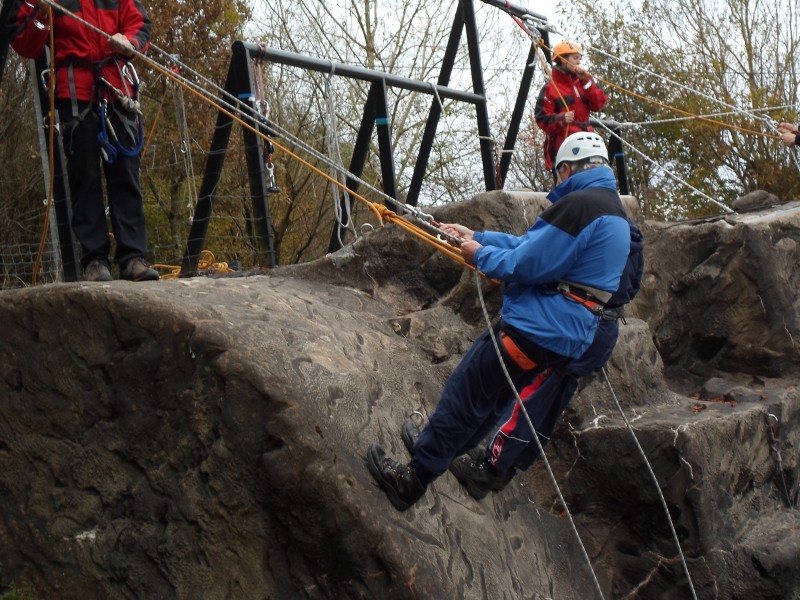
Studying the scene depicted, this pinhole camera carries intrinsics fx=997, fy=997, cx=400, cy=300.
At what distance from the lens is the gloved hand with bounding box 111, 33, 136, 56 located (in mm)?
4926

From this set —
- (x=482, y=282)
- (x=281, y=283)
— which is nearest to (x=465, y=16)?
(x=482, y=282)

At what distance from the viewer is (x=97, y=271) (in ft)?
16.3

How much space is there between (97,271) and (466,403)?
6.58ft

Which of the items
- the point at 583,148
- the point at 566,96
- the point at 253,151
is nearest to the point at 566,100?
the point at 566,96

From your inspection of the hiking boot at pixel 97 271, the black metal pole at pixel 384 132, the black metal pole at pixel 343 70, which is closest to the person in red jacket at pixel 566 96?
the black metal pole at pixel 343 70

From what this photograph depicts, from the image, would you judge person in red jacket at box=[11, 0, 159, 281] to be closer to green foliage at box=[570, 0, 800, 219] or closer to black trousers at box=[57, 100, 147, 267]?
black trousers at box=[57, 100, 147, 267]

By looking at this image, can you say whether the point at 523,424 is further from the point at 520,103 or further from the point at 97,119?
the point at 520,103

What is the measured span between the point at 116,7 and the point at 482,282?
8.49 feet

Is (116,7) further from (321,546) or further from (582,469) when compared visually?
(582,469)

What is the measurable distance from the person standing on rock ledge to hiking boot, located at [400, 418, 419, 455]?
1.14ft

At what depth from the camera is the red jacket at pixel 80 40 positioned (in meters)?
4.90

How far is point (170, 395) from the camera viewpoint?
4230 mm

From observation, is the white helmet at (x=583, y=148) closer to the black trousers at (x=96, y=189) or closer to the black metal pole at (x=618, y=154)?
the black trousers at (x=96, y=189)

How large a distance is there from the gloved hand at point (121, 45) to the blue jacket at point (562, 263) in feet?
6.73
